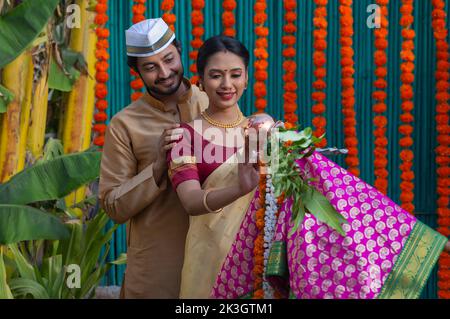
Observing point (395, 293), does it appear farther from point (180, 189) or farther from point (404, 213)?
point (180, 189)

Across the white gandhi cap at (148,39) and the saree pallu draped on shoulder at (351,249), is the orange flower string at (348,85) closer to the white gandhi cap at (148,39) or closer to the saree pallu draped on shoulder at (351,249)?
the white gandhi cap at (148,39)

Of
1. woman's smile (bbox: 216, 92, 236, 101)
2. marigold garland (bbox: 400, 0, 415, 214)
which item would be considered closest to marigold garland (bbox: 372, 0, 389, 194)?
marigold garland (bbox: 400, 0, 415, 214)

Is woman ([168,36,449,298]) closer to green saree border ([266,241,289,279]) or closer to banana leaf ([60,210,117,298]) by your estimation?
green saree border ([266,241,289,279])

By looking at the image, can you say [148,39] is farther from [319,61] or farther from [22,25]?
[319,61]

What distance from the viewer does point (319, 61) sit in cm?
488

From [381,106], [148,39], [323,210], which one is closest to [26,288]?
[381,106]

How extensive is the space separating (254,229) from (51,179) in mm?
2474

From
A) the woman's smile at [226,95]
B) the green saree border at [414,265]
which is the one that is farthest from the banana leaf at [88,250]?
the green saree border at [414,265]

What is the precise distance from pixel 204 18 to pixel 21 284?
70.7 inches

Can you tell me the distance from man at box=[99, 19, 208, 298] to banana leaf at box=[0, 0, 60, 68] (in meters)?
1.69

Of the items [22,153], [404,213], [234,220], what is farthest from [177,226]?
[22,153]

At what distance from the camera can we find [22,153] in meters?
5.48

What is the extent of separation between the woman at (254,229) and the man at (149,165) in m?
0.25

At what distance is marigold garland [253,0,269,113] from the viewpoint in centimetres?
484
